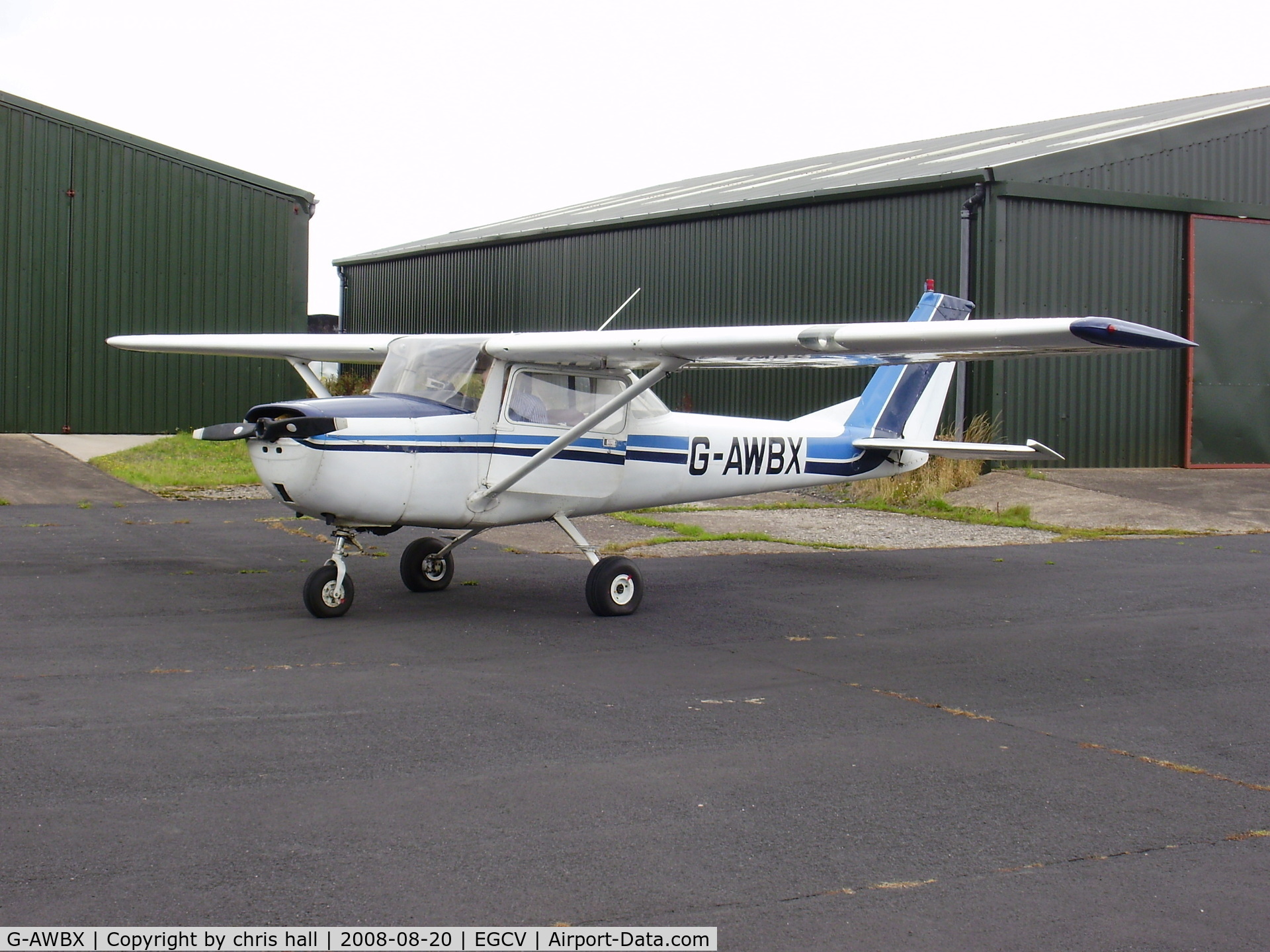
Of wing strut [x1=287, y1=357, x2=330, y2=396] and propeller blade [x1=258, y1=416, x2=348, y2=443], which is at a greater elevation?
wing strut [x1=287, y1=357, x2=330, y2=396]

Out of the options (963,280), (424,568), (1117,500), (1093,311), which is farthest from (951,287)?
(424,568)

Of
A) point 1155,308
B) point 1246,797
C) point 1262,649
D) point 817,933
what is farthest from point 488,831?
point 1155,308

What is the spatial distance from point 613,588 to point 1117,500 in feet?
34.2

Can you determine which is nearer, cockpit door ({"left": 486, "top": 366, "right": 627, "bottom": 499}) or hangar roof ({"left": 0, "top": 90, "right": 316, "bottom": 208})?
cockpit door ({"left": 486, "top": 366, "right": 627, "bottom": 499})

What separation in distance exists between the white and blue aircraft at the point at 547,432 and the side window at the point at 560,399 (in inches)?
0.5

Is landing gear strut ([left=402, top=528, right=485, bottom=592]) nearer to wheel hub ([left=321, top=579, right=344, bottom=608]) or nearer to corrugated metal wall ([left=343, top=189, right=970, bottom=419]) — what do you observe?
wheel hub ([left=321, top=579, right=344, bottom=608])

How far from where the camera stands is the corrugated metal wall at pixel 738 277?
1883 centimetres

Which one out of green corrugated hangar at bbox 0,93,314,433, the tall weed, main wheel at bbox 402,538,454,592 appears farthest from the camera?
green corrugated hangar at bbox 0,93,314,433

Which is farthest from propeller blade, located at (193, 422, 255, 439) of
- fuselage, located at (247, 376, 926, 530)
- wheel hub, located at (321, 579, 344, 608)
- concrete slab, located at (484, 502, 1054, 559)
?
concrete slab, located at (484, 502, 1054, 559)

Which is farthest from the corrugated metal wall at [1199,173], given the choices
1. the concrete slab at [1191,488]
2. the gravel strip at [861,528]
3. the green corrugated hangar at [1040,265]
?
the gravel strip at [861,528]

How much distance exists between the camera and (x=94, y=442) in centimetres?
2020

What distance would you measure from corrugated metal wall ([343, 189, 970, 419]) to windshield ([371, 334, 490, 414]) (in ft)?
35.8

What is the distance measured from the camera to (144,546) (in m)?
11.7

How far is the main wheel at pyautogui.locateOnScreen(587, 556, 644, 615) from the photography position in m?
8.79
